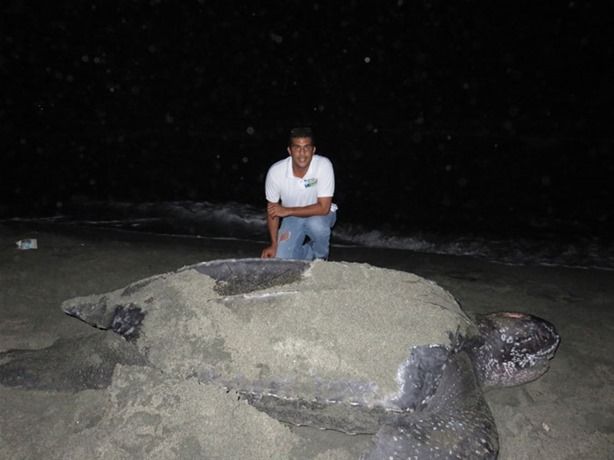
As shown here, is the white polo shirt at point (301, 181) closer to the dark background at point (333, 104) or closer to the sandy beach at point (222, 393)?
the sandy beach at point (222, 393)

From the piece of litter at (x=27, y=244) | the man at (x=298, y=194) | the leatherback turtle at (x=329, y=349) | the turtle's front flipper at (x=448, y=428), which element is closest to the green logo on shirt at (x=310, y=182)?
the man at (x=298, y=194)

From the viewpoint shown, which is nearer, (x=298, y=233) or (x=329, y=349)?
(x=329, y=349)

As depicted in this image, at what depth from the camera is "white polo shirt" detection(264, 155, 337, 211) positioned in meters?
2.65

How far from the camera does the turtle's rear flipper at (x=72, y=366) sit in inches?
65.3

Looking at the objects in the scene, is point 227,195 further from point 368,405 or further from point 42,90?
point 42,90

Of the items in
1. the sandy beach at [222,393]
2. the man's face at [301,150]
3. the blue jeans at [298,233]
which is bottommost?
the sandy beach at [222,393]

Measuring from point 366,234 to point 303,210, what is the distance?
197 cm

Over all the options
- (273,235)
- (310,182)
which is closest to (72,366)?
(273,235)

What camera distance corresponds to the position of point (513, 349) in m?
1.81

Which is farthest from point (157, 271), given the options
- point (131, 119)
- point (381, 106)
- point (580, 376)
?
point (381, 106)

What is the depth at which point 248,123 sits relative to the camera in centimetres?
1266

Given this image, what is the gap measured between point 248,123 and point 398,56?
972cm

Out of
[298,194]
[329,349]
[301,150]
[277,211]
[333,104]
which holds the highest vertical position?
[333,104]

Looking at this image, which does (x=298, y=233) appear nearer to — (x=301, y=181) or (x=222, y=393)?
(x=301, y=181)
